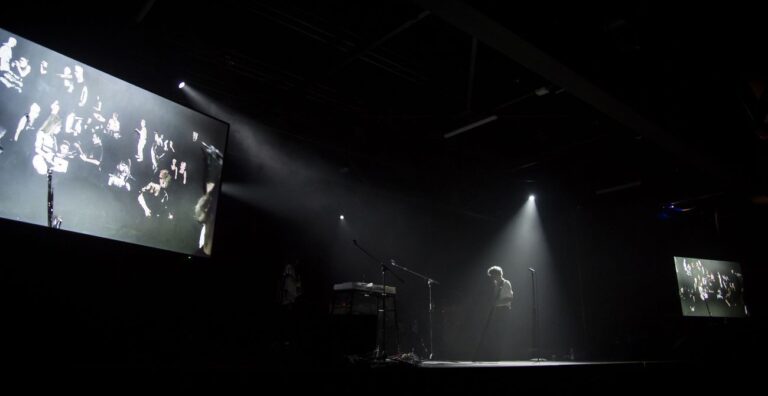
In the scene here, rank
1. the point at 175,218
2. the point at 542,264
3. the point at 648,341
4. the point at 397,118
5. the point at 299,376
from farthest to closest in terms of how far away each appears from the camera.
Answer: the point at 542,264, the point at 648,341, the point at 397,118, the point at 175,218, the point at 299,376

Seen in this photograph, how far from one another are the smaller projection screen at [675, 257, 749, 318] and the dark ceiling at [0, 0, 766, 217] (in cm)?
168

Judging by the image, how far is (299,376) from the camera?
80.0 inches

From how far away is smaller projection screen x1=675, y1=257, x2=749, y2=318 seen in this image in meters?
7.81

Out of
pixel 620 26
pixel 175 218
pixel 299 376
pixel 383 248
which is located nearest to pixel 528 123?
pixel 620 26

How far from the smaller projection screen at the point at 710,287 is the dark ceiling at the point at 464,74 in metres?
1.68

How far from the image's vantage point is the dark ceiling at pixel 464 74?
3359 mm

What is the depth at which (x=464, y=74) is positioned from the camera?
5156 mm

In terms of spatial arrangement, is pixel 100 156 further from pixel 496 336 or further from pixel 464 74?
pixel 496 336

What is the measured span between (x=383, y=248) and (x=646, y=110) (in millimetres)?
5761

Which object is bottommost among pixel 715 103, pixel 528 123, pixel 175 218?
pixel 175 218

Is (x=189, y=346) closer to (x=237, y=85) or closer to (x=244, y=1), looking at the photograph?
(x=237, y=85)

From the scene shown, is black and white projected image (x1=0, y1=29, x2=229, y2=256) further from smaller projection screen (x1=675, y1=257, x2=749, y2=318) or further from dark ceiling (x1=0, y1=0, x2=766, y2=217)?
smaller projection screen (x1=675, y1=257, x2=749, y2=318)

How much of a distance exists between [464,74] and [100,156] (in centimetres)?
→ 394

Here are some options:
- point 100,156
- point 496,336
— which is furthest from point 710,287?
point 100,156
